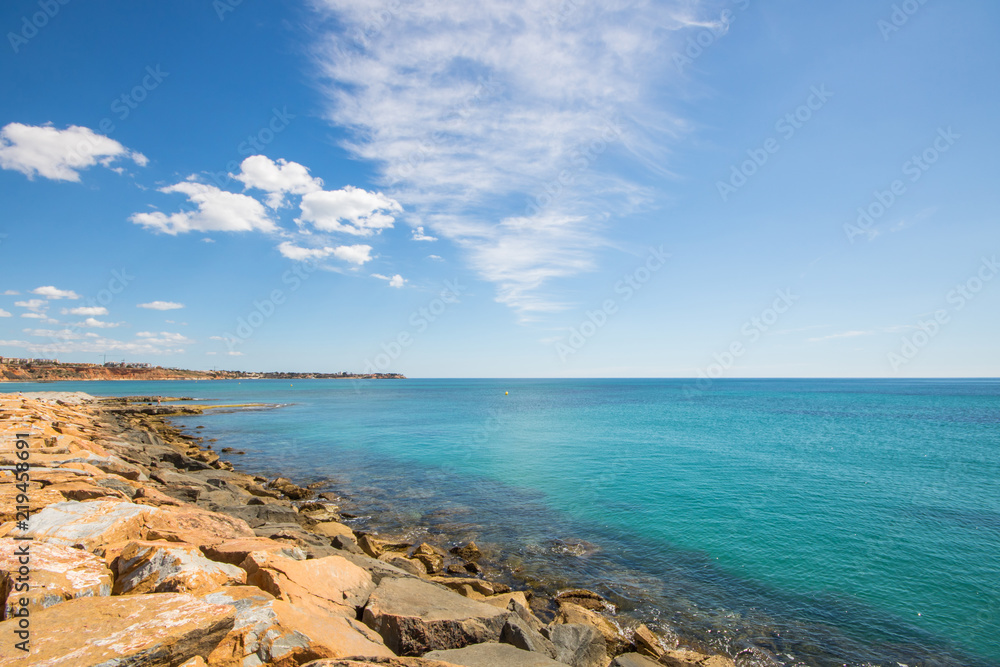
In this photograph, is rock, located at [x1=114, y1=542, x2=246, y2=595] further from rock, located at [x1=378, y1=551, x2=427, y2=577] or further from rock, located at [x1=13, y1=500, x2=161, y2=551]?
rock, located at [x1=378, y1=551, x2=427, y2=577]

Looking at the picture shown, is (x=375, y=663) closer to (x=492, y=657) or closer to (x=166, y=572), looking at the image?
(x=492, y=657)

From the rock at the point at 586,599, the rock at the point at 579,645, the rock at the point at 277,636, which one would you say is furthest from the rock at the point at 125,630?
the rock at the point at 586,599

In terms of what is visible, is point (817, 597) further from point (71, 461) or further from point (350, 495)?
point (71, 461)

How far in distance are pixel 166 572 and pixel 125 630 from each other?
1.99 meters

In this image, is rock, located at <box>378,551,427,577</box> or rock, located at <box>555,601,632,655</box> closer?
rock, located at <box>555,601,632,655</box>

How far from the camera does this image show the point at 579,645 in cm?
905

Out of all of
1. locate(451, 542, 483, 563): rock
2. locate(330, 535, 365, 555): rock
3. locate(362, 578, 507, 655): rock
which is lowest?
locate(451, 542, 483, 563): rock

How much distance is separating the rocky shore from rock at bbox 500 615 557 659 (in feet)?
0.09

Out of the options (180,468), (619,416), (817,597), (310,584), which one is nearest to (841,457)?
(817,597)

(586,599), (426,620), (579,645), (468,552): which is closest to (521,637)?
(426,620)

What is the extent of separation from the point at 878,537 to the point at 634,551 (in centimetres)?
999

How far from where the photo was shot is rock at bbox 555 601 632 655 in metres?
10.2

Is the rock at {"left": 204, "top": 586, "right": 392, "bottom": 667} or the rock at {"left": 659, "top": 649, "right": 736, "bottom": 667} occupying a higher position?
the rock at {"left": 204, "top": 586, "right": 392, "bottom": 667}

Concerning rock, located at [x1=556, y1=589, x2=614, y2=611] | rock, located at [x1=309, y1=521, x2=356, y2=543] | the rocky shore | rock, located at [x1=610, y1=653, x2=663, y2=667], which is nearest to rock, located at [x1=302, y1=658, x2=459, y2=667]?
the rocky shore
